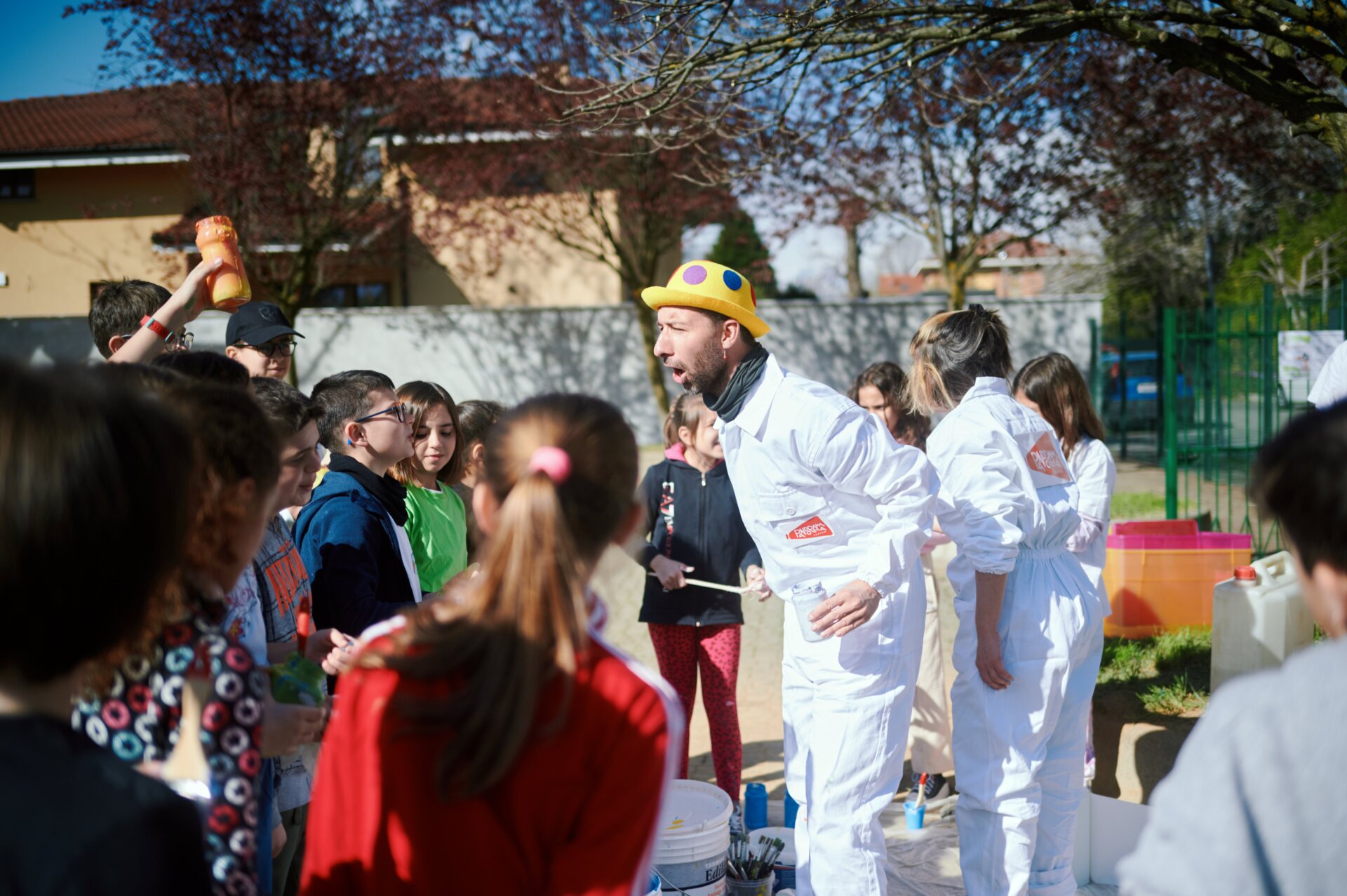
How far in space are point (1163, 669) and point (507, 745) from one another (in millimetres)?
4986

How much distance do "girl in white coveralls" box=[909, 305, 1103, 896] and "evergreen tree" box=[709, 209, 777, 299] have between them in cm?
1404

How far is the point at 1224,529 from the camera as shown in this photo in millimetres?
8891

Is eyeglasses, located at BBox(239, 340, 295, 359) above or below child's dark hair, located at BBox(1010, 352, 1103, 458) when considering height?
above

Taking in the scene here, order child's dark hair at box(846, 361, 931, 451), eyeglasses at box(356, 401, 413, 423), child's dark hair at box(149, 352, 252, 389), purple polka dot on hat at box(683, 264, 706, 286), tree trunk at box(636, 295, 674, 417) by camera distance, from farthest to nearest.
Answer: tree trunk at box(636, 295, 674, 417), child's dark hair at box(846, 361, 931, 451), purple polka dot on hat at box(683, 264, 706, 286), eyeglasses at box(356, 401, 413, 423), child's dark hair at box(149, 352, 252, 389)

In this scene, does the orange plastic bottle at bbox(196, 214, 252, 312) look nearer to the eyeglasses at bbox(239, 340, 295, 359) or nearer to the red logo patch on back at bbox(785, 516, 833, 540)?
the eyeglasses at bbox(239, 340, 295, 359)

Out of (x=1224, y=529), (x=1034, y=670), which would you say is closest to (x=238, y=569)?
(x=1034, y=670)

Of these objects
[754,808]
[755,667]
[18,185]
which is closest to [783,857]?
[754,808]

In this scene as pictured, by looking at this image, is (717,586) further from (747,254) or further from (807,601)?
(747,254)

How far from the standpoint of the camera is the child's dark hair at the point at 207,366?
2137 millimetres

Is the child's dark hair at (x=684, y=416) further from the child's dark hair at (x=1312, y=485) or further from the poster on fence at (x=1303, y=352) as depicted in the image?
the poster on fence at (x=1303, y=352)

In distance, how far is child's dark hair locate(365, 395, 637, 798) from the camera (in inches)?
52.0

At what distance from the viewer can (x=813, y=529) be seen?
3.12m

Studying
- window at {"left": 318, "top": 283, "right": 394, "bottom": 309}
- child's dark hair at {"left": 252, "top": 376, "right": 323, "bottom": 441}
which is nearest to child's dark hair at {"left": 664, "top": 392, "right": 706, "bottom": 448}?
child's dark hair at {"left": 252, "top": 376, "right": 323, "bottom": 441}

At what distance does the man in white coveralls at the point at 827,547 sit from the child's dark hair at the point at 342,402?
95cm
